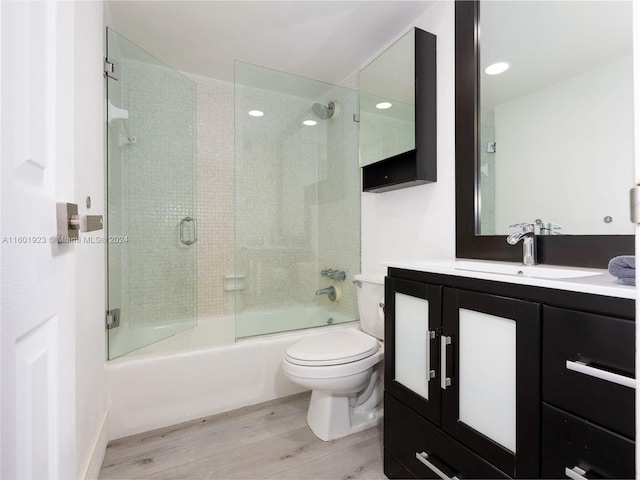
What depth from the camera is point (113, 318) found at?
6.04 ft

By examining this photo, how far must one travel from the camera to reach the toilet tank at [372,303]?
1.91 meters

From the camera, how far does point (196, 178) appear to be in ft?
8.40

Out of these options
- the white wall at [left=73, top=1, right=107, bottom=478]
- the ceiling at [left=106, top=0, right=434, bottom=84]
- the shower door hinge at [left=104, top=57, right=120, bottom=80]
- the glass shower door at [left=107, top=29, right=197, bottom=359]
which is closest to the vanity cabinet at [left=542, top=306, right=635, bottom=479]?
the white wall at [left=73, top=1, right=107, bottom=478]

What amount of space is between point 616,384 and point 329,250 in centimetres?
195

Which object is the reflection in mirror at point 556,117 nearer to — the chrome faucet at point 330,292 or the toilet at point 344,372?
the toilet at point 344,372

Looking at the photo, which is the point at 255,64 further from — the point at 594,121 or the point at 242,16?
the point at 594,121

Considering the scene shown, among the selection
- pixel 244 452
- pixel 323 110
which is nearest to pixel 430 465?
pixel 244 452

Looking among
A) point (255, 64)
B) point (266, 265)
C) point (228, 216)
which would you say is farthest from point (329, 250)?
point (255, 64)

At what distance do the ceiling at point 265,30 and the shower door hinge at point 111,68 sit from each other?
343 mm

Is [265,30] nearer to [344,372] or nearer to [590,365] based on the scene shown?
[344,372]

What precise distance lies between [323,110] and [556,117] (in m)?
1.57

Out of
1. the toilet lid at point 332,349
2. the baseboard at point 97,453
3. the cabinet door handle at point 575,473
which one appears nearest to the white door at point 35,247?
the baseboard at point 97,453

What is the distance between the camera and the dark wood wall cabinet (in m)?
0.72

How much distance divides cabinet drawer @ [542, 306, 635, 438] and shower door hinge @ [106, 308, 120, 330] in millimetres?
1985
